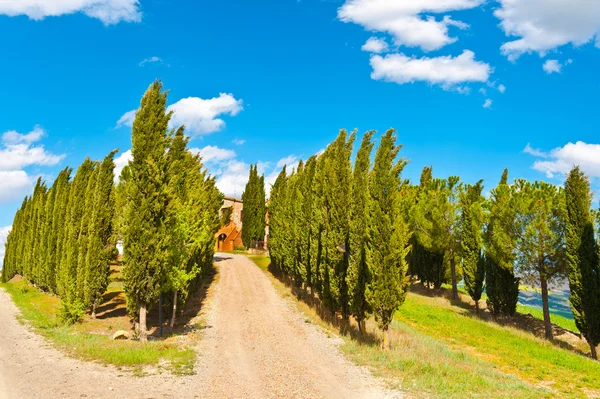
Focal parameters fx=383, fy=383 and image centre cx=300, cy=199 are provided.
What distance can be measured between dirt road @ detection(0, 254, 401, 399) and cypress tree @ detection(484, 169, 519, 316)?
49.6ft

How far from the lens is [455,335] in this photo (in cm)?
2248

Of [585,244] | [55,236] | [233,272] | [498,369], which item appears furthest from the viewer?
[233,272]

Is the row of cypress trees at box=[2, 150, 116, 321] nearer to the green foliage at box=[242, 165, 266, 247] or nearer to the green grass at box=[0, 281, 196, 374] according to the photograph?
the green grass at box=[0, 281, 196, 374]

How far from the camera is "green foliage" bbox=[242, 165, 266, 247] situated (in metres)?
66.2

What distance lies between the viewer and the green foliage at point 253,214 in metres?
66.2

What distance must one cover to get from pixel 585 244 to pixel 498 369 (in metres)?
11.2

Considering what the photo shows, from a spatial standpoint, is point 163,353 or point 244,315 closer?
point 163,353

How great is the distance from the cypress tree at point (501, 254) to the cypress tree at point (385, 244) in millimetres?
13155

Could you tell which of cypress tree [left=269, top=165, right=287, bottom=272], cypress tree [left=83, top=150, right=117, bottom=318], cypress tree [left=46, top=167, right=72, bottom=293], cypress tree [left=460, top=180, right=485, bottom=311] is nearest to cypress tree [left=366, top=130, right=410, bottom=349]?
cypress tree [left=83, top=150, right=117, bottom=318]

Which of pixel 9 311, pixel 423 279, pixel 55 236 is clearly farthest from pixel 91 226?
pixel 423 279

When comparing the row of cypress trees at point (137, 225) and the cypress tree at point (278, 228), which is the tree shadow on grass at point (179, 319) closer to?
the row of cypress trees at point (137, 225)

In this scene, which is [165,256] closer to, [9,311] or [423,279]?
[9,311]

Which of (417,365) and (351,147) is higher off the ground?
(351,147)

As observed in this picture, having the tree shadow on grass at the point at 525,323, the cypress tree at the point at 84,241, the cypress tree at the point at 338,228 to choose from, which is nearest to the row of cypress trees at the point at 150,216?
the cypress tree at the point at 84,241
